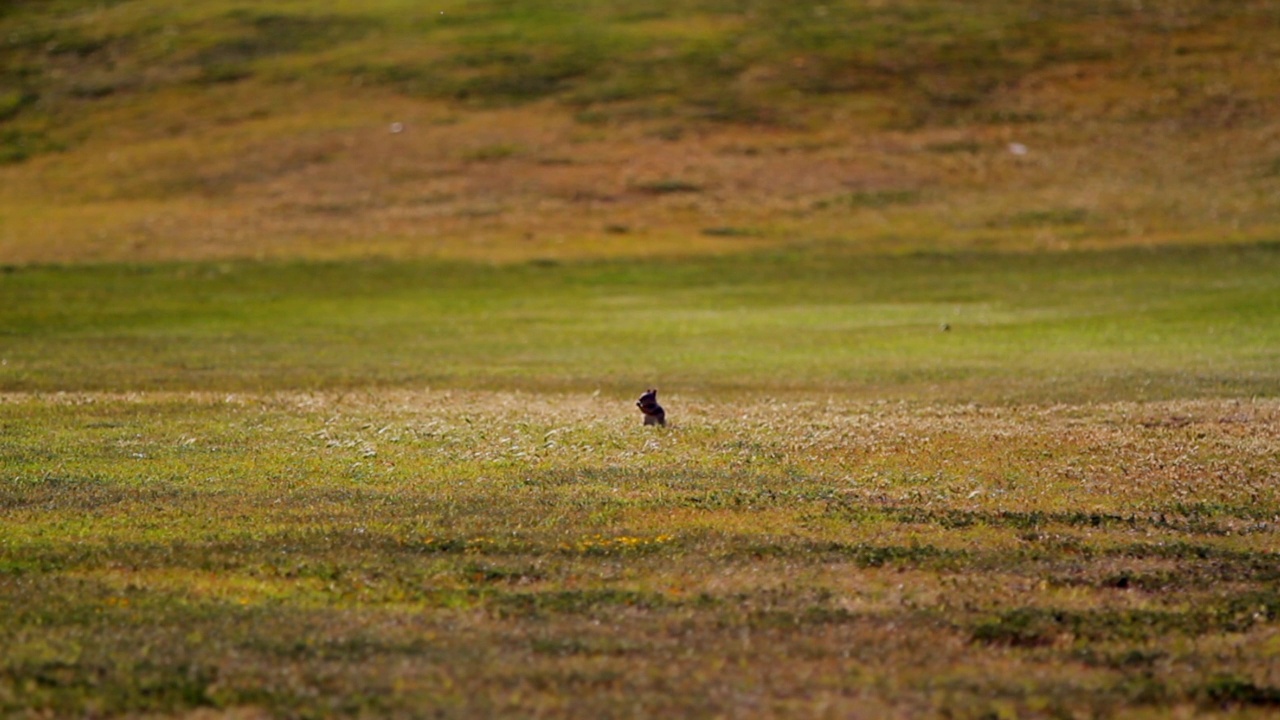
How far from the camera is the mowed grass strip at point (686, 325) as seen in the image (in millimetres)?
30094

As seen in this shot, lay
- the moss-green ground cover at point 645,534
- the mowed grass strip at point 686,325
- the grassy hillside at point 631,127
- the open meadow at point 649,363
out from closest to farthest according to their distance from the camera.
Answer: the moss-green ground cover at point 645,534 < the open meadow at point 649,363 < the mowed grass strip at point 686,325 < the grassy hillside at point 631,127

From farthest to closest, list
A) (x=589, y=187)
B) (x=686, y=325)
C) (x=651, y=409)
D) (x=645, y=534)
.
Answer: (x=589, y=187)
(x=686, y=325)
(x=651, y=409)
(x=645, y=534)

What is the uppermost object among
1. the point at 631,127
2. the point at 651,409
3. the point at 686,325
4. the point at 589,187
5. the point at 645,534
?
the point at 631,127

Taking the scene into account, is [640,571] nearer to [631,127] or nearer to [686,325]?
[686,325]

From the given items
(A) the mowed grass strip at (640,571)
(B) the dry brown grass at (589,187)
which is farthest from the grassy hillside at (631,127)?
(A) the mowed grass strip at (640,571)

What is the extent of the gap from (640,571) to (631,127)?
225 ft

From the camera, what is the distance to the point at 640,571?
42.1ft

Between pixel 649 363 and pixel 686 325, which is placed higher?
pixel 649 363

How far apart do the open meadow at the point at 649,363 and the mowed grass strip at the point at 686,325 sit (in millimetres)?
291

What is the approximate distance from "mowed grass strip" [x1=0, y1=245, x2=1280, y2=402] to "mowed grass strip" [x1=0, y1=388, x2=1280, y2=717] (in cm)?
858

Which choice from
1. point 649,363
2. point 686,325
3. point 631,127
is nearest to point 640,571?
point 649,363

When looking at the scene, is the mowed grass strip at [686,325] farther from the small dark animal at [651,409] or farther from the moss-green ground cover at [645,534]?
the small dark animal at [651,409]

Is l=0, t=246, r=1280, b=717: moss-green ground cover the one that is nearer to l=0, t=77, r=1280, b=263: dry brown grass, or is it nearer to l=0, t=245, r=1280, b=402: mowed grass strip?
l=0, t=245, r=1280, b=402: mowed grass strip

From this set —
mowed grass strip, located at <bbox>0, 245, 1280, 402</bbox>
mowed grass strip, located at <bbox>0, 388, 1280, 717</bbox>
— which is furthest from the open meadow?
mowed grass strip, located at <bbox>0, 245, 1280, 402</bbox>
